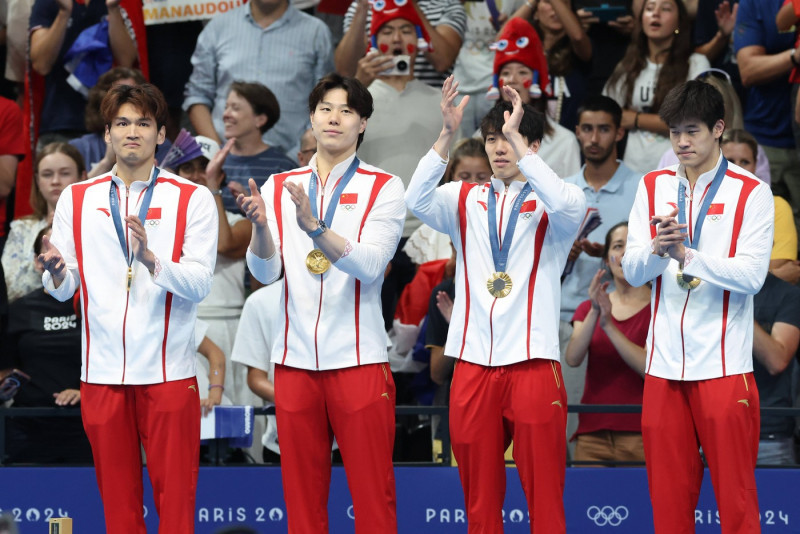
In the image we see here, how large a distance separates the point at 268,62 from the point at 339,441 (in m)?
3.99

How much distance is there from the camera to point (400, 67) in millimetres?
8375

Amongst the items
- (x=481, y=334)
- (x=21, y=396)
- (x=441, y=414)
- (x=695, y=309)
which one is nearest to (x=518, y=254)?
(x=481, y=334)

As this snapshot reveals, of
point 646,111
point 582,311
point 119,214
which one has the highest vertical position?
point 646,111

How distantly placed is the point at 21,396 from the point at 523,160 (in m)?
Result: 3.08

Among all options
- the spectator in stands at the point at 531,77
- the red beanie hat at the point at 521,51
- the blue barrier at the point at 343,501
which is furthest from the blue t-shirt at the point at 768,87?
the blue barrier at the point at 343,501

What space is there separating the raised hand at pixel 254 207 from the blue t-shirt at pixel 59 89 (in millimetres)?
3656

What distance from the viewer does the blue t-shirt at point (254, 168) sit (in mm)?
8172

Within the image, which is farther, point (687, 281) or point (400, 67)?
point (400, 67)

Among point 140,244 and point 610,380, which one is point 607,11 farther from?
point 140,244

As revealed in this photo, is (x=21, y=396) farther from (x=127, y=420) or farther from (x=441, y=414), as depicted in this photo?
(x=441, y=414)

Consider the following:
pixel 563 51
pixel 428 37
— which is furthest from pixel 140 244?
pixel 563 51

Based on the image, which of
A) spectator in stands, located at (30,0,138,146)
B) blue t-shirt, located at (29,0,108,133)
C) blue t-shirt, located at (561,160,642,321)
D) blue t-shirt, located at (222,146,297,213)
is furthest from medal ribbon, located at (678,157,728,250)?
blue t-shirt, located at (29,0,108,133)

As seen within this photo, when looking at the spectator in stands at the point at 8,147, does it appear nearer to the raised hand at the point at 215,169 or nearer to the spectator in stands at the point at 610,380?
the raised hand at the point at 215,169

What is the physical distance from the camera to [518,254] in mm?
5637
